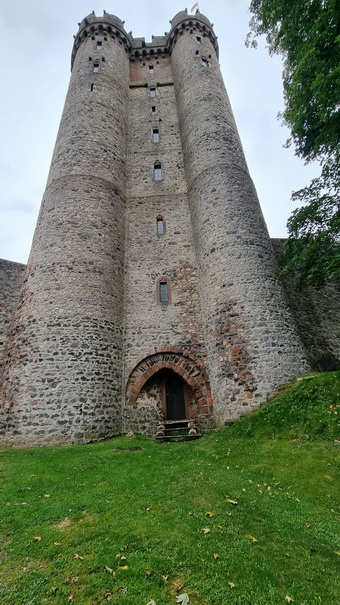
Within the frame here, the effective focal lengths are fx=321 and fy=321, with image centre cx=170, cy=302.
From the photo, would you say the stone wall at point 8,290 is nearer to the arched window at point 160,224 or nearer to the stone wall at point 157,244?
the stone wall at point 157,244

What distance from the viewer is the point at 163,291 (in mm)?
15367

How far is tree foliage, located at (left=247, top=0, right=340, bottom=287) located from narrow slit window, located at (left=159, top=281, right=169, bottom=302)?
5396 mm

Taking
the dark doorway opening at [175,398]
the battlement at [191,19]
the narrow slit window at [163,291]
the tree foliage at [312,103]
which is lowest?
the dark doorway opening at [175,398]

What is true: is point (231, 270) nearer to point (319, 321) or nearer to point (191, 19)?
point (319, 321)

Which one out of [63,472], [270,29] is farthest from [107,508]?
[270,29]

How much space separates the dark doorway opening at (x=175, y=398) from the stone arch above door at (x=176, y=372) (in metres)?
0.69

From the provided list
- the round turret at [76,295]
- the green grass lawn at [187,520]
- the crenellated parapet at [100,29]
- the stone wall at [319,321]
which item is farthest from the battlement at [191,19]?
the green grass lawn at [187,520]

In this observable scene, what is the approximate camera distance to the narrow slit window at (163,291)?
49.6 feet

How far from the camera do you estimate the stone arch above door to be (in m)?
12.6

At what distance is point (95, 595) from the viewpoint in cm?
318

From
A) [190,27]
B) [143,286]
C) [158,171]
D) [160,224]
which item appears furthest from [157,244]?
[190,27]

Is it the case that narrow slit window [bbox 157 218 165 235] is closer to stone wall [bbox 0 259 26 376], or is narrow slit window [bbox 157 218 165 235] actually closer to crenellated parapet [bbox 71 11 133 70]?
stone wall [bbox 0 259 26 376]

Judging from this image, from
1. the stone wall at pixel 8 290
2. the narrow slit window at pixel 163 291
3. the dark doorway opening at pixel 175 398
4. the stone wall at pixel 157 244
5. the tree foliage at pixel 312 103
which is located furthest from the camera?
the narrow slit window at pixel 163 291

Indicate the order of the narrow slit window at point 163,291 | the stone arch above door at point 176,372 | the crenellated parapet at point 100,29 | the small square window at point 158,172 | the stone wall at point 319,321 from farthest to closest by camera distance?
1. the crenellated parapet at point 100,29
2. the small square window at point 158,172
3. the narrow slit window at point 163,291
4. the stone wall at point 319,321
5. the stone arch above door at point 176,372
